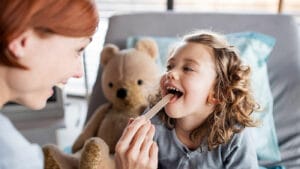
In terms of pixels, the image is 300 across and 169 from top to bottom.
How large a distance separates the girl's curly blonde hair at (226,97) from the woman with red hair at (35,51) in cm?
46

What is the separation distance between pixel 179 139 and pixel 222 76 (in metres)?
0.24

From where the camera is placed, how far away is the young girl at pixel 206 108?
107 centimetres

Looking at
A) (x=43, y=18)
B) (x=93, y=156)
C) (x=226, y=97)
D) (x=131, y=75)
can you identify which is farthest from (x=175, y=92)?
(x=43, y=18)

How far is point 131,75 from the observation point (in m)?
1.46

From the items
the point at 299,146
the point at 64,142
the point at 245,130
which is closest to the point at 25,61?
the point at 245,130

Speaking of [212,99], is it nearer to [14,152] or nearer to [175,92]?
[175,92]

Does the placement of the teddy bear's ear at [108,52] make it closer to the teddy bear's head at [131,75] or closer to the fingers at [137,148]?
the teddy bear's head at [131,75]

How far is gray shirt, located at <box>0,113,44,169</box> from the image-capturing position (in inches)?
28.3

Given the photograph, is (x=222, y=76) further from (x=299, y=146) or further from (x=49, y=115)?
(x=49, y=115)

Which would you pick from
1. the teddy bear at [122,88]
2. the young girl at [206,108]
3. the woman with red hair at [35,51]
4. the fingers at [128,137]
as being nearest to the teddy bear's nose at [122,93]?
the teddy bear at [122,88]

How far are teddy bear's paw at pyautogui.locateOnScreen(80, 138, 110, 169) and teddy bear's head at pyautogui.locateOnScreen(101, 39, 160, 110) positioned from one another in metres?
0.34

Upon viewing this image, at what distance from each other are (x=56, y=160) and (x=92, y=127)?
1.38 ft

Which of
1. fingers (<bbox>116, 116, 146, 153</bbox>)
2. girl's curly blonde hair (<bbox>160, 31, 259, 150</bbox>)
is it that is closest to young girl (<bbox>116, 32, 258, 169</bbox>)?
girl's curly blonde hair (<bbox>160, 31, 259, 150</bbox>)

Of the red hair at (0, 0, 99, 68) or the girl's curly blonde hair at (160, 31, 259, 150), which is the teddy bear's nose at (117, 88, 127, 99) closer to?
the girl's curly blonde hair at (160, 31, 259, 150)
